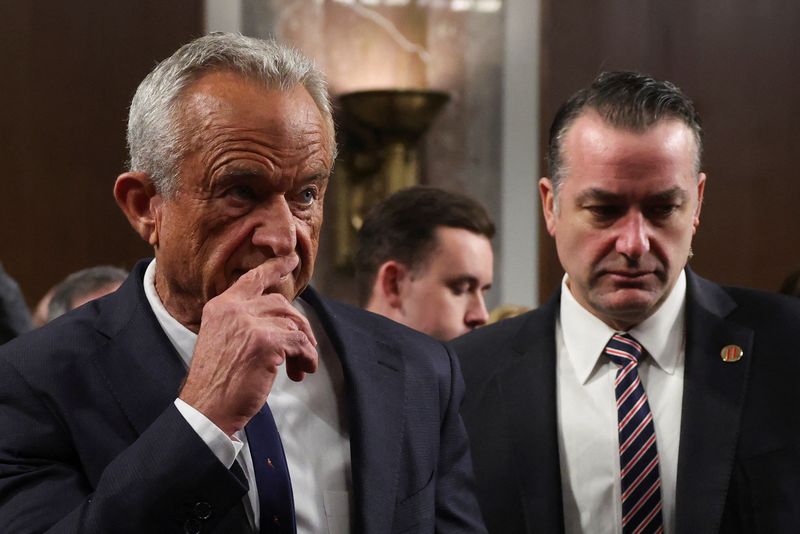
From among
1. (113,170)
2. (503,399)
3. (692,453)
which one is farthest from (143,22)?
(692,453)

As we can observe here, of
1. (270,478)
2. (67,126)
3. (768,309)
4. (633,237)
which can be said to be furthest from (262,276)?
(67,126)

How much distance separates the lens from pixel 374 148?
6.16m

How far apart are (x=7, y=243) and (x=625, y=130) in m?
3.83

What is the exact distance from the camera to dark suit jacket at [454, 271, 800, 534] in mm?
2514

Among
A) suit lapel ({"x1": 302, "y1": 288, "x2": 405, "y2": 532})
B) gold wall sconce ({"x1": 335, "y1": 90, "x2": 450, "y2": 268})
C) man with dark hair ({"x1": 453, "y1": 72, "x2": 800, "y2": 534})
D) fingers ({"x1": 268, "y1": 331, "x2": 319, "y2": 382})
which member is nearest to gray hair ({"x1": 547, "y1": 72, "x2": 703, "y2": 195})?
man with dark hair ({"x1": 453, "y1": 72, "x2": 800, "y2": 534})

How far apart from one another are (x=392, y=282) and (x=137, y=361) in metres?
2.10

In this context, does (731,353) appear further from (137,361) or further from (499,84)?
(499,84)

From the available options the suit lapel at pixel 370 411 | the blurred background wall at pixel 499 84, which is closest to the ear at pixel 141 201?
the suit lapel at pixel 370 411

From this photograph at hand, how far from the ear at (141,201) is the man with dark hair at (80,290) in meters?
2.31

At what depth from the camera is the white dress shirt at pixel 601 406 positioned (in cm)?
259

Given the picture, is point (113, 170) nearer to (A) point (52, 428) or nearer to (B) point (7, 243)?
(B) point (7, 243)

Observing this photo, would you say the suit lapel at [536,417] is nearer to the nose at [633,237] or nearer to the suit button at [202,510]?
the nose at [633,237]

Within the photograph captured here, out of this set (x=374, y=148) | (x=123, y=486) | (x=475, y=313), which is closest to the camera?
(x=123, y=486)

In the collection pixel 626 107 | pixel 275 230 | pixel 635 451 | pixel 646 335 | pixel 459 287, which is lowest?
pixel 635 451
